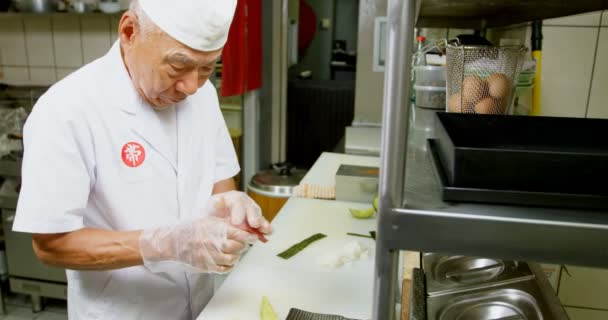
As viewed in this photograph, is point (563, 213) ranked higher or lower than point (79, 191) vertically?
higher

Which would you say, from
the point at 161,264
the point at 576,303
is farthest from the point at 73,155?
the point at 576,303

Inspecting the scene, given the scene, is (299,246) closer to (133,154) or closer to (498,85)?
(133,154)

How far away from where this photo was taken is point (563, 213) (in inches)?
21.5

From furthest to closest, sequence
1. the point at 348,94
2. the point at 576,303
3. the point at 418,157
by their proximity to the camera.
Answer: the point at 348,94, the point at 576,303, the point at 418,157

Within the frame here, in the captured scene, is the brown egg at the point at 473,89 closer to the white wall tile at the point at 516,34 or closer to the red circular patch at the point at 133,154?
the white wall tile at the point at 516,34

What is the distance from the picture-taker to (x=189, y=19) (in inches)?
41.5

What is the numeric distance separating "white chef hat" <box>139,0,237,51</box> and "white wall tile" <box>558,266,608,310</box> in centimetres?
139

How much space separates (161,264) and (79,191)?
27cm

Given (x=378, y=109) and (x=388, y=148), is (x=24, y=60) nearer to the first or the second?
(x=378, y=109)

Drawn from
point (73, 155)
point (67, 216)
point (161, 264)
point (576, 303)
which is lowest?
point (576, 303)

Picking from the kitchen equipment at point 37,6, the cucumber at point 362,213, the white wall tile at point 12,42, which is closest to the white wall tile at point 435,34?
the cucumber at point 362,213

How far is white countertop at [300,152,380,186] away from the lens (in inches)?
85.6

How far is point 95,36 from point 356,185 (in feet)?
7.03

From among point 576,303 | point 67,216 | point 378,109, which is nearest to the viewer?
point 67,216
